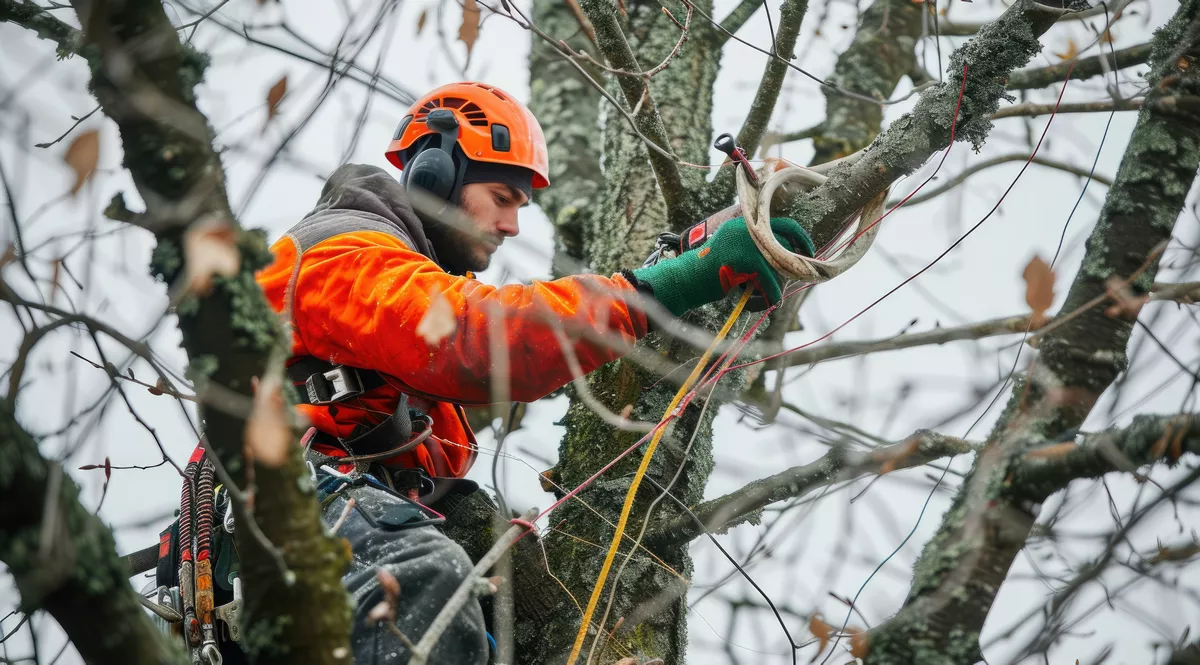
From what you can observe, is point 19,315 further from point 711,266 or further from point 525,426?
point 525,426

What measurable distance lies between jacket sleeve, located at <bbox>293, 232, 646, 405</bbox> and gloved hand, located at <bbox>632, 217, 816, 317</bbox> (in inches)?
3.7

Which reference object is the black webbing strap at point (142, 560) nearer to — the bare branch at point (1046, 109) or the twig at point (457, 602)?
the twig at point (457, 602)

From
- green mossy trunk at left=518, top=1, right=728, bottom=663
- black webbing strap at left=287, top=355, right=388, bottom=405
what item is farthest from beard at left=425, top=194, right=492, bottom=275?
black webbing strap at left=287, top=355, right=388, bottom=405

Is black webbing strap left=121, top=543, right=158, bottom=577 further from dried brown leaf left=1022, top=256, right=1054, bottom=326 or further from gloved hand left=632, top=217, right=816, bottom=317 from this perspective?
dried brown leaf left=1022, top=256, right=1054, bottom=326

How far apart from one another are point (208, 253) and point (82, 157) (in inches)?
13.1

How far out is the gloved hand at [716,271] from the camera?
254 cm

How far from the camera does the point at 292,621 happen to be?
4.47ft

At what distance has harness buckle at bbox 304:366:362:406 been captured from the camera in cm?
256

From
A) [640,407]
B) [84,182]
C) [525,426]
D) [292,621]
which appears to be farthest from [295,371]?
[525,426]

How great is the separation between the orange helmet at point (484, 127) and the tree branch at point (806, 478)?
120 centimetres

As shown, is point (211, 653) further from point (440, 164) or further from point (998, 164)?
point (998, 164)

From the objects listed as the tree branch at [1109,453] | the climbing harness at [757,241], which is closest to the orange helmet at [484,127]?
the climbing harness at [757,241]

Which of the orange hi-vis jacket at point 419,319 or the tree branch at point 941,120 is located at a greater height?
the tree branch at point 941,120

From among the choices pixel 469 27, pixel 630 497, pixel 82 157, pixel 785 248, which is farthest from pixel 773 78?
pixel 82 157
